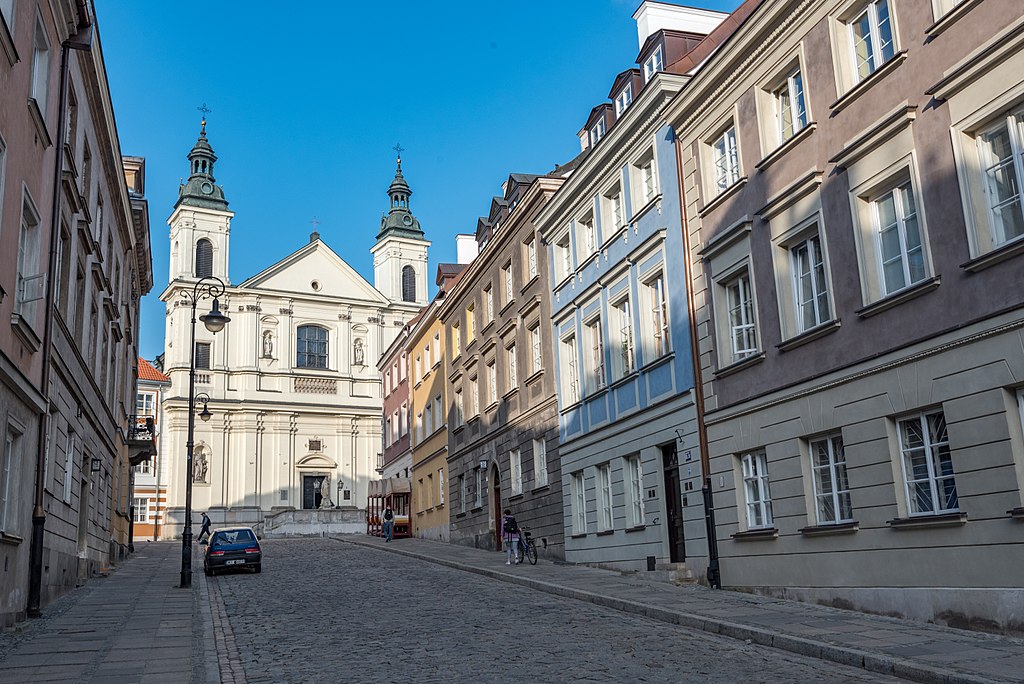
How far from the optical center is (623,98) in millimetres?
23922

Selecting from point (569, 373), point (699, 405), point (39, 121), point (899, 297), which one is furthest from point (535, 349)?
point (899, 297)

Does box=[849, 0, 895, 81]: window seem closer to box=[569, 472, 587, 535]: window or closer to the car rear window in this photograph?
box=[569, 472, 587, 535]: window

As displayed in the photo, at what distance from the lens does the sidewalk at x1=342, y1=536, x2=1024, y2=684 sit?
30.9 feet

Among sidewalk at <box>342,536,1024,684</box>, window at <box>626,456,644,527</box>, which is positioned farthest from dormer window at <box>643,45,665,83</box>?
sidewalk at <box>342,536,1024,684</box>

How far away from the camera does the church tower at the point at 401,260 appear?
2879 inches

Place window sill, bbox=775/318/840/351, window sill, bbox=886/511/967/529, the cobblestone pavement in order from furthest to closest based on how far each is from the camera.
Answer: window sill, bbox=775/318/840/351 < window sill, bbox=886/511/967/529 < the cobblestone pavement

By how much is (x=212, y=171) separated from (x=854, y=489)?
64046mm

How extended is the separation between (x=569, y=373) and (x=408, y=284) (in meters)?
49.5

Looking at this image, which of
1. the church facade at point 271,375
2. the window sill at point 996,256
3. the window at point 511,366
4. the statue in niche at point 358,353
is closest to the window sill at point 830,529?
the window sill at point 996,256

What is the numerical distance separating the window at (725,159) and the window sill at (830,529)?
630 cm

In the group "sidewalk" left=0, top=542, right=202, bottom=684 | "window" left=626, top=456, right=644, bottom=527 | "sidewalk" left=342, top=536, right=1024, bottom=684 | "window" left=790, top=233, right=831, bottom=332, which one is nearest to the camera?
"sidewalk" left=342, top=536, right=1024, bottom=684

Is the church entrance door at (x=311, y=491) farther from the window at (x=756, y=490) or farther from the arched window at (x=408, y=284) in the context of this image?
the window at (x=756, y=490)

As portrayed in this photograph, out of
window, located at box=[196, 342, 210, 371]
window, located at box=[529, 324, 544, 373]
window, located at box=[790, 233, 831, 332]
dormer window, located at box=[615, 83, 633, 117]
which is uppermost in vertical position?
window, located at box=[196, 342, 210, 371]

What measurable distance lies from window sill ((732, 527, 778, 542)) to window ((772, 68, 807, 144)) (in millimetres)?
6241
